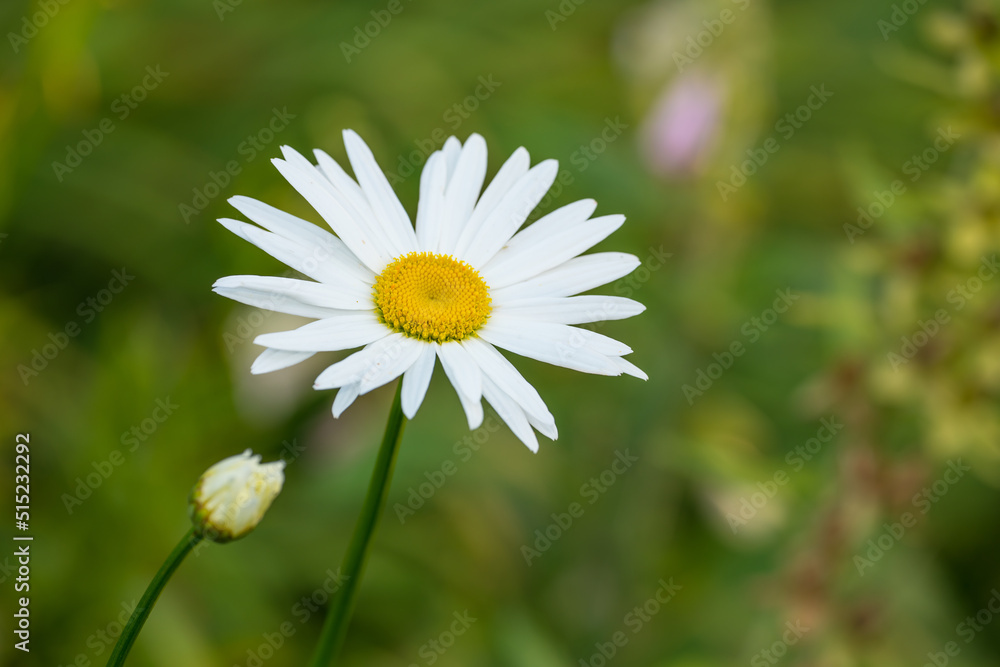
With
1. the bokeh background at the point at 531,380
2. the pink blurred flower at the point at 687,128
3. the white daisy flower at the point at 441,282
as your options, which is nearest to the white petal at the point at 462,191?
the white daisy flower at the point at 441,282

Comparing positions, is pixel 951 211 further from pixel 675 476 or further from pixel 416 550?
pixel 416 550

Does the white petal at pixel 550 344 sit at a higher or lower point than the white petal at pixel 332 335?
higher

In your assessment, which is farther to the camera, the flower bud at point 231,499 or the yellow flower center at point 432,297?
the yellow flower center at point 432,297

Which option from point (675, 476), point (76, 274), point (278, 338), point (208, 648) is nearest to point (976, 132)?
point (675, 476)

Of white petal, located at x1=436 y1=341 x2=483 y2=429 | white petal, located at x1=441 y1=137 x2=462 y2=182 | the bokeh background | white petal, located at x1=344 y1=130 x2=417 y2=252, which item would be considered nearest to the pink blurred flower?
the bokeh background

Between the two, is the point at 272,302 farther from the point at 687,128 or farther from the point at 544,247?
the point at 687,128

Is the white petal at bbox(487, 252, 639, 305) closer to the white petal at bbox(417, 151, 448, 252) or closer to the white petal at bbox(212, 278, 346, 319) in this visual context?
the white petal at bbox(417, 151, 448, 252)

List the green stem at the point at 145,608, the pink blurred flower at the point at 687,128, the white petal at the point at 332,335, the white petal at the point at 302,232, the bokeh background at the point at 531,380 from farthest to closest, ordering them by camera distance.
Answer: the pink blurred flower at the point at 687,128, the bokeh background at the point at 531,380, the white petal at the point at 302,232, the white petal at the point at 332,335, the green stem at the point at 145,608

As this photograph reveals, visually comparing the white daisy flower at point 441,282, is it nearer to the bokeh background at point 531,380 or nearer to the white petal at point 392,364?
the white petal at point 392,364

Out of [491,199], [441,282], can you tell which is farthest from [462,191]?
[441,282]
